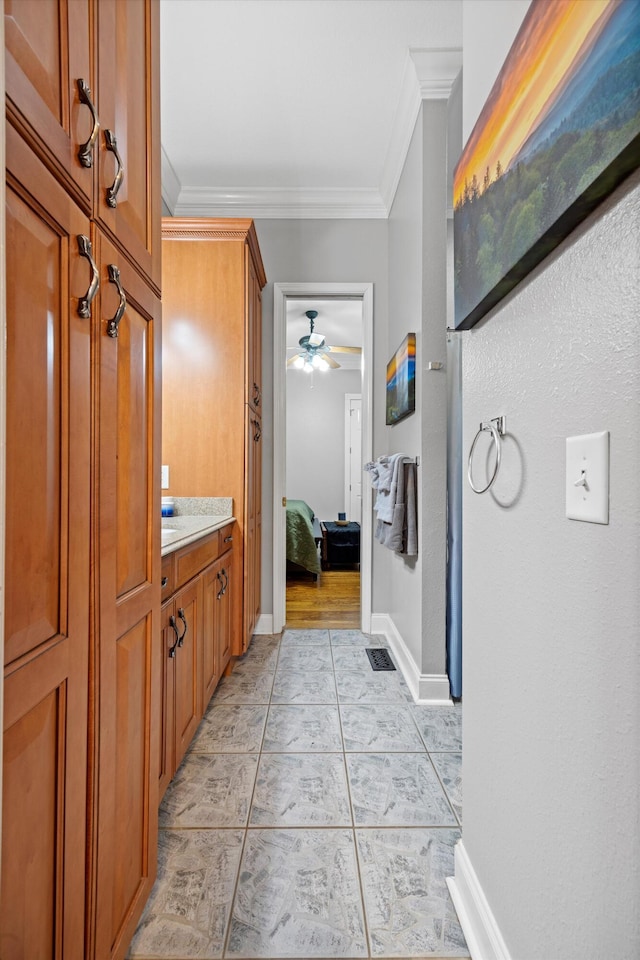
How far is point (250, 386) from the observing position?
2.66m

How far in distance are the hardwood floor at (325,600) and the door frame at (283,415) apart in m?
0.27

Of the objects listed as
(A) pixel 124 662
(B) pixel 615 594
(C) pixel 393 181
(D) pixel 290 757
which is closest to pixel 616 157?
(B) pixel 615 594

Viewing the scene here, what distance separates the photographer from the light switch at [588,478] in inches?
22.5

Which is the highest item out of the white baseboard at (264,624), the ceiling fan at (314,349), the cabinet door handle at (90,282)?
the ceiling fan at (314,349)

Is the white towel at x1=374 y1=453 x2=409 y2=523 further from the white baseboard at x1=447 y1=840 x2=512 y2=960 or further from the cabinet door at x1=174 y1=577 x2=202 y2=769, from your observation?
the white baseboard at x1=447 y1=840 x2=512 y2=960

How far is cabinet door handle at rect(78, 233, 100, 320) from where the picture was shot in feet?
2.40

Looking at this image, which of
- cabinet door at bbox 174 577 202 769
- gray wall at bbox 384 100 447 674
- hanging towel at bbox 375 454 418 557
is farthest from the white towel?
cabinet door at bbox 174 577 202 769

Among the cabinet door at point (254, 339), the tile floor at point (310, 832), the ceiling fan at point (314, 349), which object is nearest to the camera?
the tile floor at point (310, 832)

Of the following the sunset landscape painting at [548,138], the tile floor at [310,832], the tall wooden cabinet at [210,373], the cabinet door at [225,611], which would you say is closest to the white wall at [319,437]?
the tall wooden cabinet at [210,373]

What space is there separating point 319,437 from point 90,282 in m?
6.24

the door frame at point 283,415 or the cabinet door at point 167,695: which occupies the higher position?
the door frame at point 283,415

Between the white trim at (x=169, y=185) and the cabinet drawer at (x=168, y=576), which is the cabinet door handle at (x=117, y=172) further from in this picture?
the white trim at (x=169, y=185)

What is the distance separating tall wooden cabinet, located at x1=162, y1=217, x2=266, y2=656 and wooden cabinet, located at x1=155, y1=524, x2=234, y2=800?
0.33 metres

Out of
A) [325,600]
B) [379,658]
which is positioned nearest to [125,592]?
[379,658]
